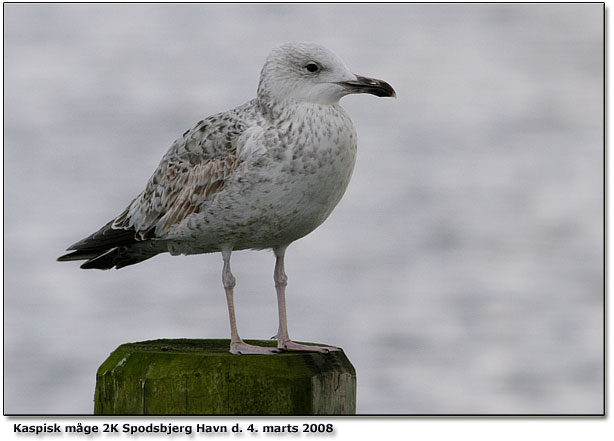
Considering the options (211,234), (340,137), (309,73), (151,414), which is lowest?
(151,414)

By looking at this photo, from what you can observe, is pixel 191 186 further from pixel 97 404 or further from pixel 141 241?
pixel 97 404

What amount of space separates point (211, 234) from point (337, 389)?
1489mm

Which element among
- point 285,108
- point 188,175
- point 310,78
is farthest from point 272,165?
point 188,175

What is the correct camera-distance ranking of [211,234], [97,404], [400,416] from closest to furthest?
[97,404] < [400,416] < [211,234]

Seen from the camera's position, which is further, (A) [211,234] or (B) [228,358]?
(A) [211,234]

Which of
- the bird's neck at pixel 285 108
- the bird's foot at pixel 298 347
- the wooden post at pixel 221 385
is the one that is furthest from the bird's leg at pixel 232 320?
the bird's neck at pixel 285 108

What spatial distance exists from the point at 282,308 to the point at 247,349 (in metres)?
0.84

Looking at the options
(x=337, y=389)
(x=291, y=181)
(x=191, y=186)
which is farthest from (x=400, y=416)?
(x=191, y=186)

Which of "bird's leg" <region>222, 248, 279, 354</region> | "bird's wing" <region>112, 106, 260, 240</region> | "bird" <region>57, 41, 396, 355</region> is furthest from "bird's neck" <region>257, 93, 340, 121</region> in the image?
"bird's leg" <region>222, 248, 279, 354</region>

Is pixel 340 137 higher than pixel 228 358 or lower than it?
higher

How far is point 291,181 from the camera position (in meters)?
5.79

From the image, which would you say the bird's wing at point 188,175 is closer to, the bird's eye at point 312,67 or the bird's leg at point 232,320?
the bird's leg at point 232,320

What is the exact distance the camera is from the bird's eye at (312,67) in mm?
5949

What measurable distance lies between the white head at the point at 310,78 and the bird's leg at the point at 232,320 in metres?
1.15
